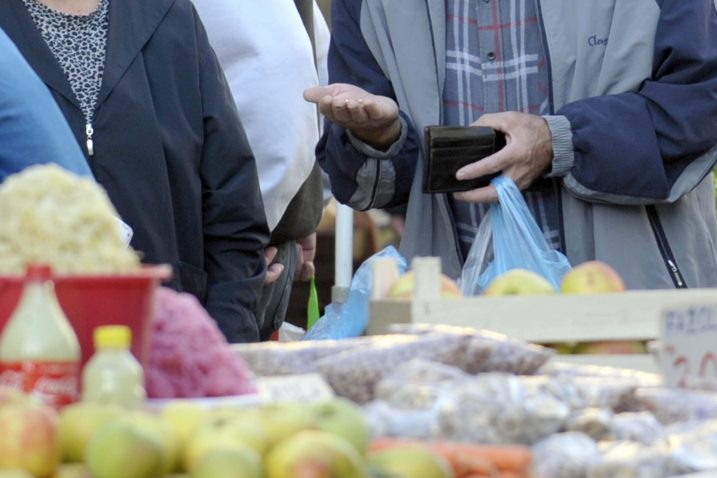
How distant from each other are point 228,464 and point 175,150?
2210mm

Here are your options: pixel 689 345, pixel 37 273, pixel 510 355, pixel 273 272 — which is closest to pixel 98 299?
pixel 37 273

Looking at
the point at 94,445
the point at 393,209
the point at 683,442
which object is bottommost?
the point at 393,209

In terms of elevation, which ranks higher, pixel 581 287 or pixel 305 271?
pixel 581 287

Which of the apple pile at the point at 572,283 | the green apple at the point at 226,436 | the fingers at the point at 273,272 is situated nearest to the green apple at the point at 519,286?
the apple pile at the point at 572,283

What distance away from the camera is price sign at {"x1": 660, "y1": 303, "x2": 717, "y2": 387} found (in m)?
1.93

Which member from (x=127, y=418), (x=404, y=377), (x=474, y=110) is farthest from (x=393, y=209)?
(x=127, y=418)

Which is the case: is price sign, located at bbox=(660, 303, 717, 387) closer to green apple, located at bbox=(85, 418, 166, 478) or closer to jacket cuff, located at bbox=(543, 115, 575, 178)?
green apple, located at bbox=(85, 418, 166, 478)

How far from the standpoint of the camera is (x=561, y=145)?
10.8 ft

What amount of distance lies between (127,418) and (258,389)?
1.23 feet

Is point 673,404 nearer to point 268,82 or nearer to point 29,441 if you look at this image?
point 29,441

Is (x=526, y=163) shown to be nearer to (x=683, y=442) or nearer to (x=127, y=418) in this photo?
(x=683, y=442)

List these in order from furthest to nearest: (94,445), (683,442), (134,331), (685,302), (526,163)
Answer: (526,163), (685,302), (683,442), (134,331), (94,445)

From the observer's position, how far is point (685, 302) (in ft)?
6.56

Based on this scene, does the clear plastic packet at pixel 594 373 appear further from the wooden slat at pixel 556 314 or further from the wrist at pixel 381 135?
the wrist at pixel 381 135
